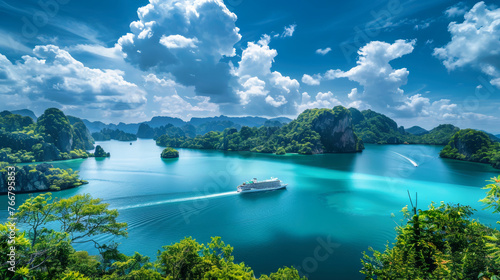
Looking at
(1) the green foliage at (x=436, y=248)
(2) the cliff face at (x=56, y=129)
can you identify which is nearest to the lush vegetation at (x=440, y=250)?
(1) the green foliage at (x=436, y=248)

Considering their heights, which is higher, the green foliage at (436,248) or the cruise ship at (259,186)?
the green foliage at (436,248)

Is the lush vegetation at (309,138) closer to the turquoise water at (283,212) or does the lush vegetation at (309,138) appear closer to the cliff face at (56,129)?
the turquoise water at (283,212)

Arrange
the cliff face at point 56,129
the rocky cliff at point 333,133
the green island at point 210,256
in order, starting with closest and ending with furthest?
the green island at point 210,256, the cliff face at point 56,129, the rocky cliff at point 333,133

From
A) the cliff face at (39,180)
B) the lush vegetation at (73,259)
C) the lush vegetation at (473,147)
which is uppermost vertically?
the lush vegetation at (473,147)

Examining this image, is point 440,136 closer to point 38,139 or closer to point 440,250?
point 440,250

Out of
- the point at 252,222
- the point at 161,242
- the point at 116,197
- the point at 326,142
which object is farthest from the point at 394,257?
the point at 326,142

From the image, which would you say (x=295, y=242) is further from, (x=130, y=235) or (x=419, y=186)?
(x=419, y=186)

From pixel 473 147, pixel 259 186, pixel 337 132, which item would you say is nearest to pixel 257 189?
pixel 259 186
